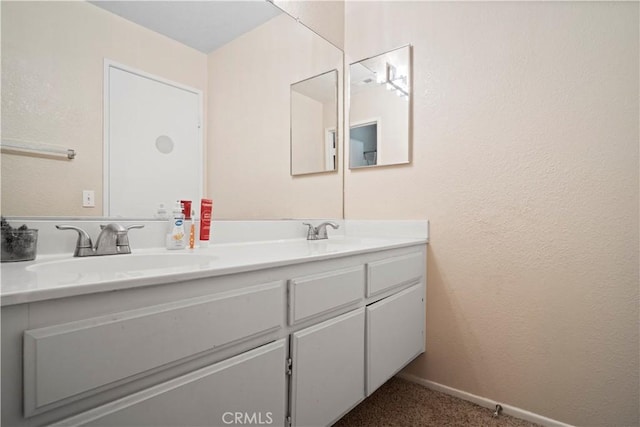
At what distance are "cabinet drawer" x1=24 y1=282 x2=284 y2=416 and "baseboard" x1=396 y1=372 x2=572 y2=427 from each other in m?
1.25

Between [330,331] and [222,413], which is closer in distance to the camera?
[222,413]

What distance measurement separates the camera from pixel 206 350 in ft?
2.33

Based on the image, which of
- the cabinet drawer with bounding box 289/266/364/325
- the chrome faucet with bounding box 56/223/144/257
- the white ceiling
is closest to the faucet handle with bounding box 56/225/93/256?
the chrome faucet with bounding box 56/223/144/257

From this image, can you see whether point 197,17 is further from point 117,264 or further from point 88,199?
point 117,264

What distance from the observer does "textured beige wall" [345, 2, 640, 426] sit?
121 cm

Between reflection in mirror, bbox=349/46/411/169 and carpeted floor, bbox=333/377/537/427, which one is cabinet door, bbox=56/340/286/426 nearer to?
carpeted floor, bbox=333/377/537/427

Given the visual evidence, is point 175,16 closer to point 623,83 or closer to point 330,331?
point 330,331

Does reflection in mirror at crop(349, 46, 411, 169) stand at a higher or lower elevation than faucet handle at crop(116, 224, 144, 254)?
higher

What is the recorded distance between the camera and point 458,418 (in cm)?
140

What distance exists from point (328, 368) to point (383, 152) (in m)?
1.19

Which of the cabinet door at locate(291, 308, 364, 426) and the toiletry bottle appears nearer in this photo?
the cabinet door at locate(291, 308, 364, 426)

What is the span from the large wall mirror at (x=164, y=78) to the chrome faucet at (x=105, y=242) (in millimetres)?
95

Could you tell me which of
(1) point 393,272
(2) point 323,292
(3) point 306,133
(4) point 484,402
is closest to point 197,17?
(3) point 306,133

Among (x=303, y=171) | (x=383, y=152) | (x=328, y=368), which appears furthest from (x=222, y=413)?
(x=383, y=152)
